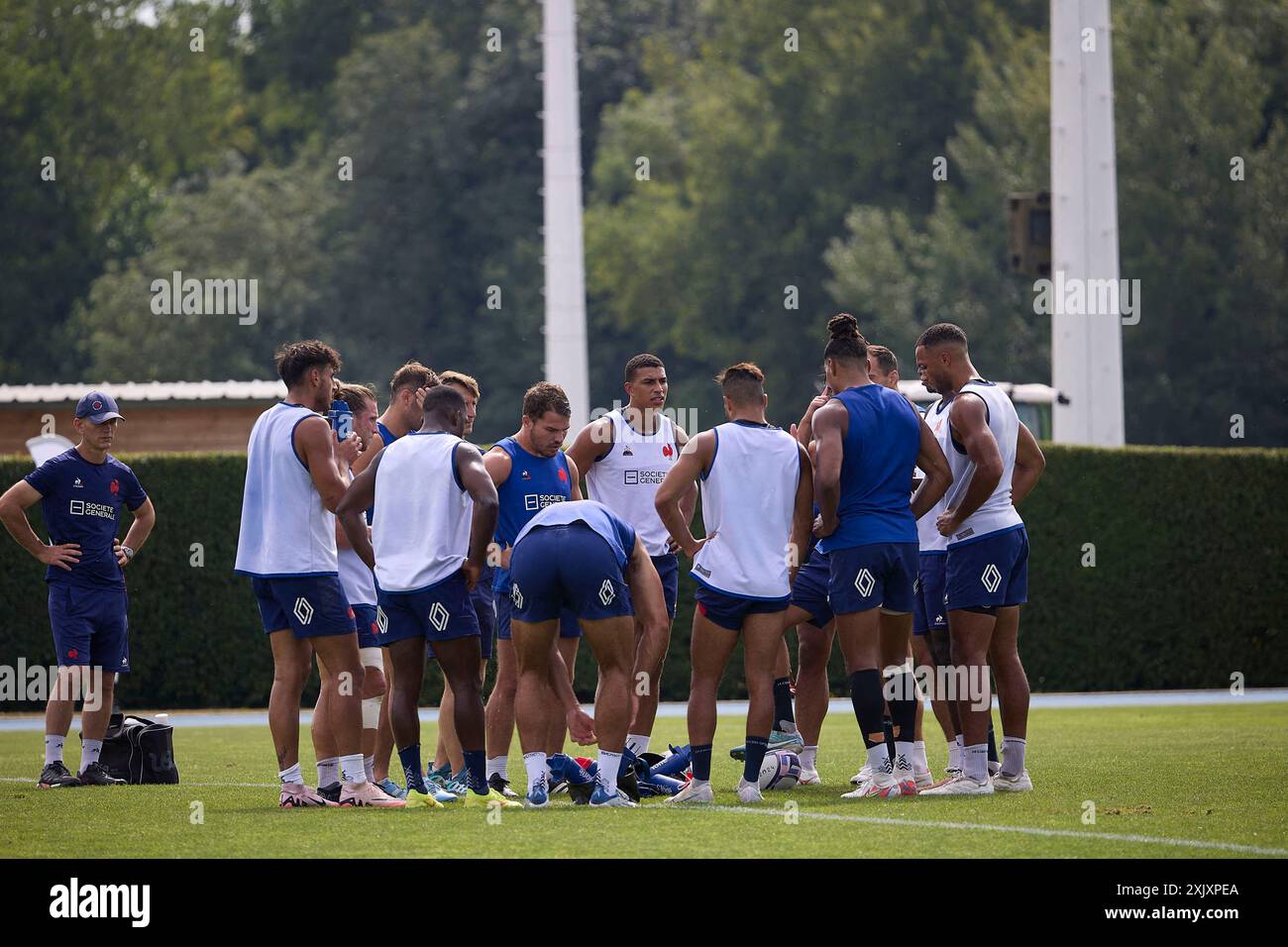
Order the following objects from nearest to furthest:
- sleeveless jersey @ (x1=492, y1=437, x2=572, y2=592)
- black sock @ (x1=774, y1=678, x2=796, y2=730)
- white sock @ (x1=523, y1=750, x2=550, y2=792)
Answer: white sock @ (x1=523, y1=750, x2=550, y2=792)
sleeveless jersey @ (x1=492, y1=437, x2=572, y2=592)
black sock @ (x1=774, y1=678, x2=796, y2=730)

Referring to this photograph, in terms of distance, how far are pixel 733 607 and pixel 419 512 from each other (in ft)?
5.63

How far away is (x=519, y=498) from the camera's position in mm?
10727

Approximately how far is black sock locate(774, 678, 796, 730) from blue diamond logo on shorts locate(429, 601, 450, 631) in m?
2.54

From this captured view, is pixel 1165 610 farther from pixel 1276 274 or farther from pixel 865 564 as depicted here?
pixel 1276 274

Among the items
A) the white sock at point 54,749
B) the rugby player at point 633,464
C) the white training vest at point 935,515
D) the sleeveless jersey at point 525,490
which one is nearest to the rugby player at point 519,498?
the sleeveless jersey at point 525,490

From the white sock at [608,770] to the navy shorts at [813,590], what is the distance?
1695 millimetres

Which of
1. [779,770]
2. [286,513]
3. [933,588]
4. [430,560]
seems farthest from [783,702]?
[286,513]

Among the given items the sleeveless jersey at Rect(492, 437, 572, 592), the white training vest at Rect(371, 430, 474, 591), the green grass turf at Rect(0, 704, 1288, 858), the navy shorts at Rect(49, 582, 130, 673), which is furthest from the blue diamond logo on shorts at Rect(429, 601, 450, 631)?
the navy shorts at Rect(49, 582, 130, 673)

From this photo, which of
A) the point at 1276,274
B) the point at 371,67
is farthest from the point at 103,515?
the point at 371,67

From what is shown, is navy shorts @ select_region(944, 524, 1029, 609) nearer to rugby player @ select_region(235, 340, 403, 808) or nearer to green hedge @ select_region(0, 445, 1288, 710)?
rugby player @ select_region(235, 340, 403, 808)

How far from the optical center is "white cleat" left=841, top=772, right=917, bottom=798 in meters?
10.2

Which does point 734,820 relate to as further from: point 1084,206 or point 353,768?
point 1084,206

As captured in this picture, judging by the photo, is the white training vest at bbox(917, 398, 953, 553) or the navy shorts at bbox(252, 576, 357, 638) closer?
the navy shorts at bbox(252, 576, 357, 638)

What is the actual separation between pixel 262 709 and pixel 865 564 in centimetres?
1071
